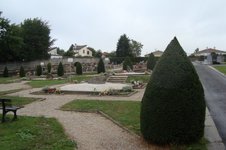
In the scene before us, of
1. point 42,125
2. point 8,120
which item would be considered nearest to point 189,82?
point 42,125

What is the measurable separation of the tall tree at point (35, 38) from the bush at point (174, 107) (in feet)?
168

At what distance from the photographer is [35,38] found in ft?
190

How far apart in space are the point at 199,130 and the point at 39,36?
5322cm

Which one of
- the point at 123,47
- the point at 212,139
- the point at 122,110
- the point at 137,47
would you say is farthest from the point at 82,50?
the point at 212,139

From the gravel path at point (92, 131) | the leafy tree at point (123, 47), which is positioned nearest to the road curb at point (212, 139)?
the gravel path at point (92, 131)

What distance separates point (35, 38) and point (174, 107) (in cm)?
5313

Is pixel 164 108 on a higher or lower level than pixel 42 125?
higher

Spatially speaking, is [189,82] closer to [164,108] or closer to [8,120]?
[164,108]

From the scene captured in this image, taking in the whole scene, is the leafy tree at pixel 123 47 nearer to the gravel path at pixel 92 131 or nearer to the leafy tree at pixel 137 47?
the leafy tree at pixel 137 47

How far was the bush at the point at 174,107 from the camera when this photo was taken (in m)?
7.58

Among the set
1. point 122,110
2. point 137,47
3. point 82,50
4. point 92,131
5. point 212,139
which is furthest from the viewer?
point 82,50

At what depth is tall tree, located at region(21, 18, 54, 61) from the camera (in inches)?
2265

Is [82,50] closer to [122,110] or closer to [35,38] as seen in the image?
[35,38]

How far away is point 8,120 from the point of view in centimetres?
1155
